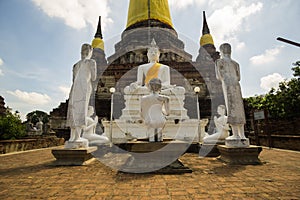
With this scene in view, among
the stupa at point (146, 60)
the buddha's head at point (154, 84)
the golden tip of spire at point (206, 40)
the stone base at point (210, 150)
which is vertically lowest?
the stone base at point (210, 150)

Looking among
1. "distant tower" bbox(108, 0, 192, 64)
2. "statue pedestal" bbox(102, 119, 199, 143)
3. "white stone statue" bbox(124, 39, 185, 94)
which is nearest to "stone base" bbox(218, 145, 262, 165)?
"statue pedestal" bbox(102, 119, 199, 143)

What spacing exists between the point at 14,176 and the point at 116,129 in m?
5.47

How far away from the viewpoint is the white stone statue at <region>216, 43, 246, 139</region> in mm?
4812

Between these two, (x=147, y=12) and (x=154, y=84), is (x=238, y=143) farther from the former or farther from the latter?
(x=147, y=12)

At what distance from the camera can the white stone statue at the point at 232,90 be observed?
4812 mm

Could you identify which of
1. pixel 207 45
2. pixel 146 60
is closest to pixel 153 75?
pixel 146 60

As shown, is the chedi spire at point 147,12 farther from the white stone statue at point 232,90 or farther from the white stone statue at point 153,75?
the white stone statue at point 232,90

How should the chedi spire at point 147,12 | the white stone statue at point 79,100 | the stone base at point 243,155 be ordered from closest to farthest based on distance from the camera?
1. the stone base at point 243,155
2. the white stone statue at point 79,100
3. the chedi spire at point 147,12

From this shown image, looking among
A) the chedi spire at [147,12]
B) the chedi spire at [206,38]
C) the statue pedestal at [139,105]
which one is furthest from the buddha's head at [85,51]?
the chedi spire at [206,38]

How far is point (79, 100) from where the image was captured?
491cm

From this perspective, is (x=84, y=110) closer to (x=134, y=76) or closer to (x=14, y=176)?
(x=14, y=176)

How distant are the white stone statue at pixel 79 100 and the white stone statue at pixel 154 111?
5.62ft

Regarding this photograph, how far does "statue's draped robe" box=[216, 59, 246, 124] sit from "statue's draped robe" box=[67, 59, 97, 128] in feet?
12.1

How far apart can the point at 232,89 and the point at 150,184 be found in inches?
137
